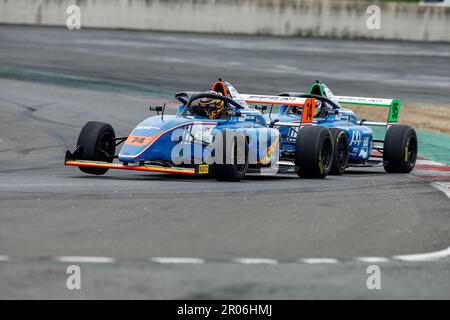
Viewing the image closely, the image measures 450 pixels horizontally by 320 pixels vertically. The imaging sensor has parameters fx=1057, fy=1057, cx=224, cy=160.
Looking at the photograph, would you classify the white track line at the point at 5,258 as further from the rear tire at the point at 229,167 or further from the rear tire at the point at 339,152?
the rear tire at the point at 339,152

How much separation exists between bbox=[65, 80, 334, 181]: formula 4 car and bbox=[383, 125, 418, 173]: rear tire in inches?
74.3

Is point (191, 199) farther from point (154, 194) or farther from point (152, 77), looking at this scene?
point (152, 77)

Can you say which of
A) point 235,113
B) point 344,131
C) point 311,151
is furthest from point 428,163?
point 235,113

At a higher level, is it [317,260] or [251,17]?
[251,17]

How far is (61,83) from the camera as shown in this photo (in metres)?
28.7

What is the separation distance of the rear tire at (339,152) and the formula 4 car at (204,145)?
329mm

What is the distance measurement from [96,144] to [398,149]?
5.13 m

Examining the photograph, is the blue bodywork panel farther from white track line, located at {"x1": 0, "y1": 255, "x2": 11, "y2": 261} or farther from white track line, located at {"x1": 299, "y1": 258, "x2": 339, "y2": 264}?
white track line, located at {"x1": 0, "y1": 255, "x2": 11, "y2": 261}

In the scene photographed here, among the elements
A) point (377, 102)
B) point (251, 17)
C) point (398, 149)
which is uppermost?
point (251, 17)

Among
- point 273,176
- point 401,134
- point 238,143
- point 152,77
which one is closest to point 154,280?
point 238,143

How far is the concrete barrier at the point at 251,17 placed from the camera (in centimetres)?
4544

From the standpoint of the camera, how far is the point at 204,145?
1398 cm
